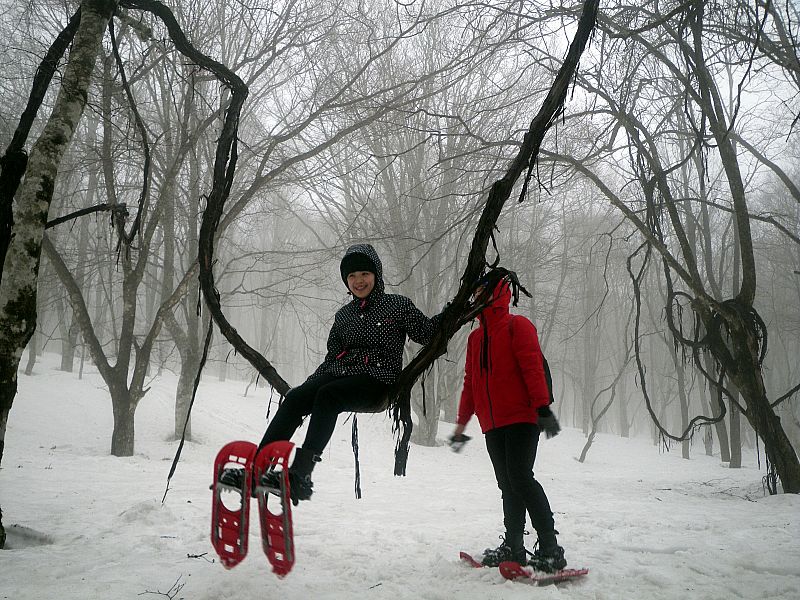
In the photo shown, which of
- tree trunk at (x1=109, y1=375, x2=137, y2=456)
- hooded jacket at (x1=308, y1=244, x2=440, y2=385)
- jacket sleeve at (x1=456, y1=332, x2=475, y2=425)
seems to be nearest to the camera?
hooded jacket at (x1=308, y1=244, x2=440, y2=385)

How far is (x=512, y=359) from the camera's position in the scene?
3.13 metres

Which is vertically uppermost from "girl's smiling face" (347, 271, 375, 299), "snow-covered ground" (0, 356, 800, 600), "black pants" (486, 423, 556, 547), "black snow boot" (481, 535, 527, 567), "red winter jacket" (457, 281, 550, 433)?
"girl's smiling face" (347, 271, 375, 299)

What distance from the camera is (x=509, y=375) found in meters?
3.12

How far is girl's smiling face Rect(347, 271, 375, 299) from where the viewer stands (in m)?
3.02

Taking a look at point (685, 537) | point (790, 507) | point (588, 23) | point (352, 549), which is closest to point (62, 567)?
point (352, 549)

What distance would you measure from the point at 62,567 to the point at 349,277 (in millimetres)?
2150

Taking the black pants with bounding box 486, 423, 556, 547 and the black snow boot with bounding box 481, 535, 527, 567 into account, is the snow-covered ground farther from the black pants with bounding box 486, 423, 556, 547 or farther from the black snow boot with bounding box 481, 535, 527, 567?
the black pants with bounding box 486, 423, 556, 547

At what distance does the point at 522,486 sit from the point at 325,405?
1300 mm

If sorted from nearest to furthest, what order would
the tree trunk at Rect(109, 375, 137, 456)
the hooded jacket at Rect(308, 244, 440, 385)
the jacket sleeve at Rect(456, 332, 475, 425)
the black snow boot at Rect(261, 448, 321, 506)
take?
the black snow boot at Rect(261, 448, 321, 506)
the hooded jacket at Rect(308, 244, 440, 385)
the jacket sleeve at Rect(456, 332, 475, 425)
the tree trunk at Rect(109, 375, 137, 456)

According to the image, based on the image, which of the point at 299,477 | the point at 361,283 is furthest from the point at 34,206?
the point at 299,477

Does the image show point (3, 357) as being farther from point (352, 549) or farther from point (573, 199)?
point (573, 199)

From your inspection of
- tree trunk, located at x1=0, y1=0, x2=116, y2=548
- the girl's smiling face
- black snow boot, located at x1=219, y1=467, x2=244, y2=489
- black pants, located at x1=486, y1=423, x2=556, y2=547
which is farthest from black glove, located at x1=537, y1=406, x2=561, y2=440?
tree trunk, located at x1=0, y1=0, x2=116, y2=548

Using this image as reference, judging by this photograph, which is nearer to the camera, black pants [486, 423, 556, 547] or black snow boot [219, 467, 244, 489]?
black snow boot [219, 467, 244, 489]

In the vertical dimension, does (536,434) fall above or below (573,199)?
below
